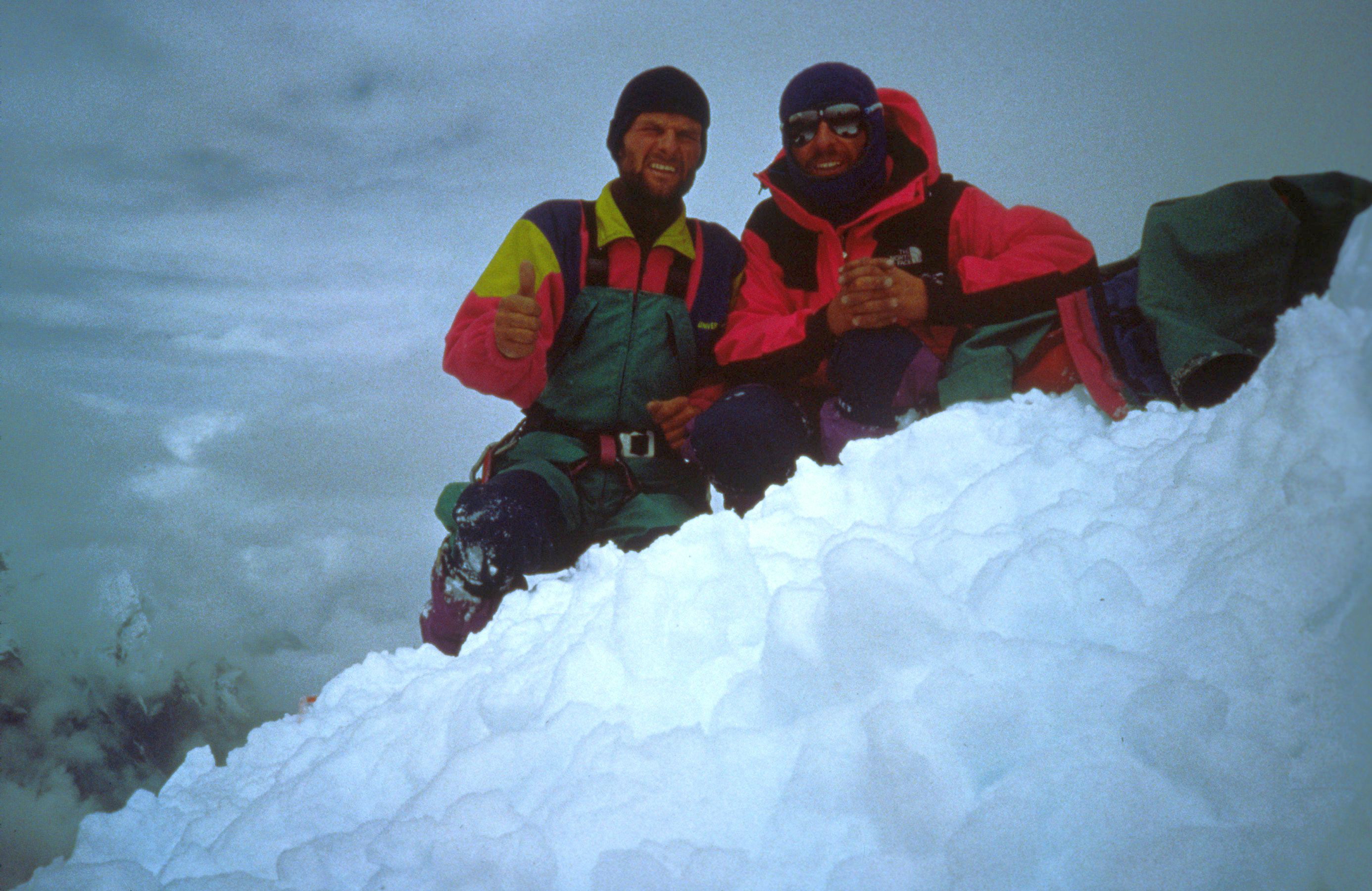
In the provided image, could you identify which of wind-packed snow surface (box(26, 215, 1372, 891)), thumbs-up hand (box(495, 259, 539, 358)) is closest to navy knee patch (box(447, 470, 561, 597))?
thumbs-up hand (box(495, 259, 539, 358))

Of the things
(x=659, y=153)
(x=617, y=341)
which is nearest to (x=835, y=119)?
(x=659, y=153)

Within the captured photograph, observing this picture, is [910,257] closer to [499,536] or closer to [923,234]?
[923,234]

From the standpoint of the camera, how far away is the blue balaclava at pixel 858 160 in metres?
3.00

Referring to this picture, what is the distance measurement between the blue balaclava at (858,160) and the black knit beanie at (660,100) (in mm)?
608

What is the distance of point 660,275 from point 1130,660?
2721 millimetres

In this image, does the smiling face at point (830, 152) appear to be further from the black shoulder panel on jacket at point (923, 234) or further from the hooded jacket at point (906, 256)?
the black shoulder panel on jacket at point (923, 234)

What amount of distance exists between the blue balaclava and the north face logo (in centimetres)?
26

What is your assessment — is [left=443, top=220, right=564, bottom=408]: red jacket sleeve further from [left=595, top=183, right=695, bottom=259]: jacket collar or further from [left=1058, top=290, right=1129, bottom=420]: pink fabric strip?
[left=1058, top=290, right=1129, bottom=420]: pink fabric strip

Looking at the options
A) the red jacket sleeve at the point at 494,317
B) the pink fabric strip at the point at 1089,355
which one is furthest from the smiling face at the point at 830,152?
the red jacket sleeve at the point at 494,317

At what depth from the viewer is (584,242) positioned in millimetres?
3363

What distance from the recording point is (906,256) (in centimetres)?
296

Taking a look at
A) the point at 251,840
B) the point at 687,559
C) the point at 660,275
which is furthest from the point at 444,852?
the point at 660,275

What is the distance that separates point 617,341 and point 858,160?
131 cm

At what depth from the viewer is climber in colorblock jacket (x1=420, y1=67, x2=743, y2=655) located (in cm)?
327
